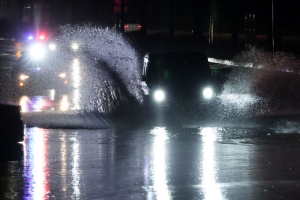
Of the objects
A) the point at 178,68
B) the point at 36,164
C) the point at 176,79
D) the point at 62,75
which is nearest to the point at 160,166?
the point at 36,164

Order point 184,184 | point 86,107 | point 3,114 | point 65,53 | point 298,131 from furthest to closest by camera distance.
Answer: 1. point 65,53
2. point 86,107
3. point 298,131
4. point 3,114
5. point 184,184

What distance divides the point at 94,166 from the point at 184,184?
2009mm

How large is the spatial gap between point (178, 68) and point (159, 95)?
1.10 m

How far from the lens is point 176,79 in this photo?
2114 centimetres

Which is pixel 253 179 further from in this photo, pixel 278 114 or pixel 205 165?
pixel 278 114

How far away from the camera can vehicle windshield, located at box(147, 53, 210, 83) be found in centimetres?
2116

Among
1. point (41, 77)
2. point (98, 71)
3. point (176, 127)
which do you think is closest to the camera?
point (176, 127)

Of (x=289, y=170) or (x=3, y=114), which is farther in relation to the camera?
(x=3, y=114)

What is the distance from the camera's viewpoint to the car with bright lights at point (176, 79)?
67.9ft

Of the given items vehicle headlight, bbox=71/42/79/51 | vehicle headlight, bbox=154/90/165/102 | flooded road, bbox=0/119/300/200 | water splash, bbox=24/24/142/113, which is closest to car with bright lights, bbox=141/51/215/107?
vehicle headlight, bbox=154/90/165/102

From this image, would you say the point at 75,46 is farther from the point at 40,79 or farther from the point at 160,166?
the point at 160,166

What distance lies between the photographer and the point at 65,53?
3772 cm

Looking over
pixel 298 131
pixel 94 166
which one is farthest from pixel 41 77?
pixel 94 166

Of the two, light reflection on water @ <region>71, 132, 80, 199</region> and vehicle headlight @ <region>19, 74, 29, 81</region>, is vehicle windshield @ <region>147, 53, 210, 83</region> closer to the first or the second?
light reflection on water @ <region>71, 132, 80, 199</region>
